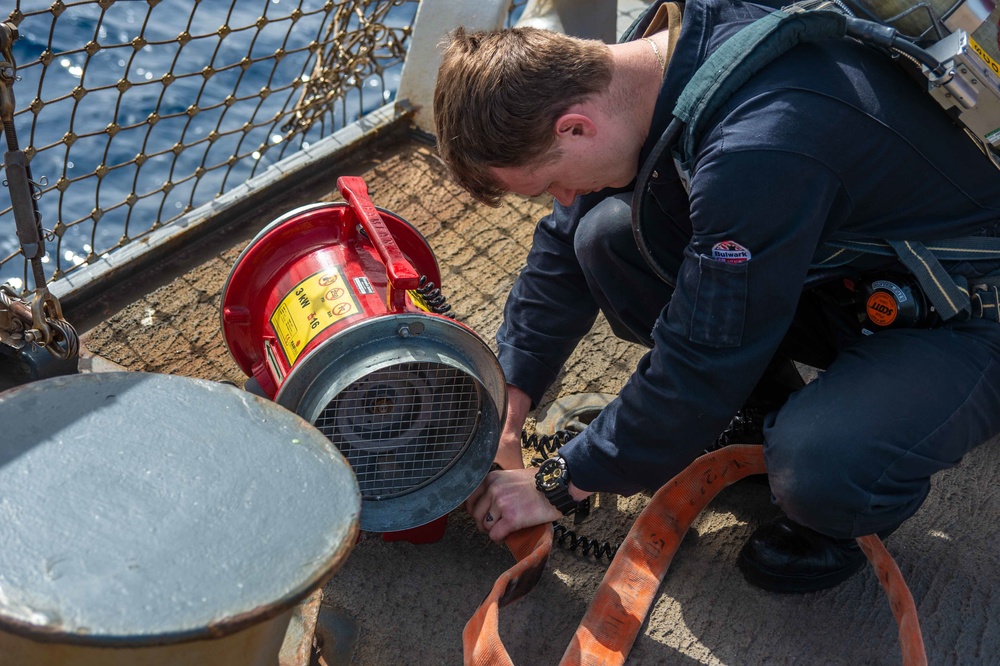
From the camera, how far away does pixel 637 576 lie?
2289mm

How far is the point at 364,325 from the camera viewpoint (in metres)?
1.94

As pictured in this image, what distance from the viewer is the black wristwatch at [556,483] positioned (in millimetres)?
2207

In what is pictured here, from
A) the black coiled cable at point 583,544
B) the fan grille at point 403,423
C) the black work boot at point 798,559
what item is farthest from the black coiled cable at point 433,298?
the black work boot at point 798,559

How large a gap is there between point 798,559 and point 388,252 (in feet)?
3.93

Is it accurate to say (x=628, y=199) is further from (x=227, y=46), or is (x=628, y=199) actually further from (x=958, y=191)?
(x=227, y=46)

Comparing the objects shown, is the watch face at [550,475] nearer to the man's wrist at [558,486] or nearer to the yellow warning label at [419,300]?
the man's wrist at [558,486]

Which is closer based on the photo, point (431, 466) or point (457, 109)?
point (457, 109)

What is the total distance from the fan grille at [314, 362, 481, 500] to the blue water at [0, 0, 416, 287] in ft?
6.44

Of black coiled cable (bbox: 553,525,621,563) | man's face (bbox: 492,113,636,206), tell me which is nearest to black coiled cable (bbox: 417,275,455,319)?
man's face (bbox: 492,113,636,206)

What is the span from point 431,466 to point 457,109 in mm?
808

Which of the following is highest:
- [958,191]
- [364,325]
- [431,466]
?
[958,191]

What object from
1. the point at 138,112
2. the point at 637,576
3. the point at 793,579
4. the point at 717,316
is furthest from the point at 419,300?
the point at 138,112

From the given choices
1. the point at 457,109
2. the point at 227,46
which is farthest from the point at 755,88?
the point at 227,46

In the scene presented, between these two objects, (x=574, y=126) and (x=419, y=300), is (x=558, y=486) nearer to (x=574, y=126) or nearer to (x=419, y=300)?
(x=419, y=300)
